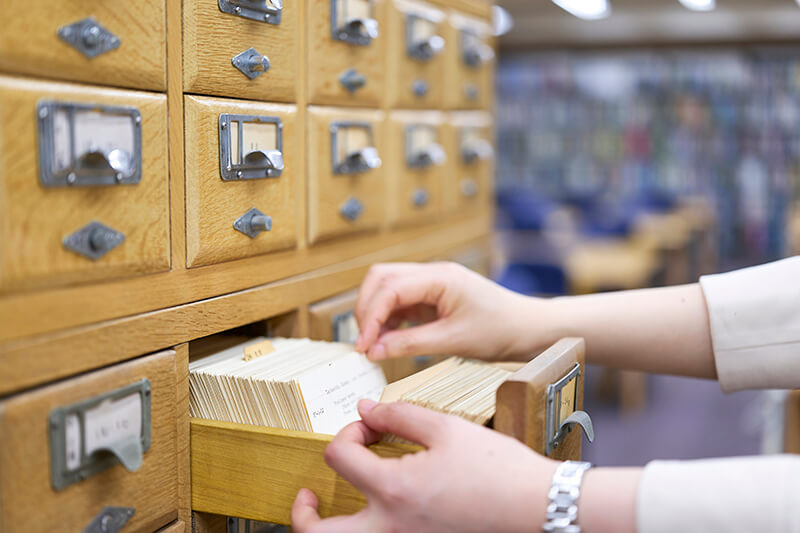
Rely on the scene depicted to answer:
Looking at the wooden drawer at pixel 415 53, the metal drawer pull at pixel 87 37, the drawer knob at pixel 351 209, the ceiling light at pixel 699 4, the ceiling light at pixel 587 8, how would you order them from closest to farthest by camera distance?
the metal drawer pull at pixel 87 37, the drawer knob at pixel 351 209, the wooden drawer at pixel 415 53, the ceiling light at pixel 587 8, the ceiling light at pixel 699 4

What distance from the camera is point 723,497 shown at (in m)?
0.81

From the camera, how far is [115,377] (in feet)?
3.27

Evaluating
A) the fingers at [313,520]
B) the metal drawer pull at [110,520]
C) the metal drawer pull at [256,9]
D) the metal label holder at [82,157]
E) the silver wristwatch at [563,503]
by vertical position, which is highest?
the metal drawer pull at [256,9]

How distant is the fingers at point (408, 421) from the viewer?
0.90m

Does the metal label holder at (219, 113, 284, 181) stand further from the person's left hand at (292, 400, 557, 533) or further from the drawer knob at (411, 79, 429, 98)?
the drawer knob at (411, 79, 429, 98)

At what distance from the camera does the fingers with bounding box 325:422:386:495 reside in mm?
881

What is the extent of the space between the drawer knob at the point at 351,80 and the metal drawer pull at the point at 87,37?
62 cm

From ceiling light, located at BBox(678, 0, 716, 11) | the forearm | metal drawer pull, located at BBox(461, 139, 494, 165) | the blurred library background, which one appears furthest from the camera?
the blurred library background

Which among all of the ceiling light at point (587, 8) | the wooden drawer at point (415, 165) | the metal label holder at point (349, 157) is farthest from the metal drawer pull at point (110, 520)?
the ceiling light at point (587, 8)

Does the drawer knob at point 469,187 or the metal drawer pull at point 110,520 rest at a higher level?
the drawer knob at point 469,187

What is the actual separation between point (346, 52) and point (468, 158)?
83 centimetres

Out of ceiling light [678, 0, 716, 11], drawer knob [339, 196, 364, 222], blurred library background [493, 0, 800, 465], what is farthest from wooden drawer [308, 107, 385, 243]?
ceiling light [678, 0, 716, 11]

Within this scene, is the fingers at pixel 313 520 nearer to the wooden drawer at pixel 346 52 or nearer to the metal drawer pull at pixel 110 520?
the metal drawer pull at pixel 110 520

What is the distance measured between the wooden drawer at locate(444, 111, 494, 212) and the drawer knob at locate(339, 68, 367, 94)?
2.00 ft
